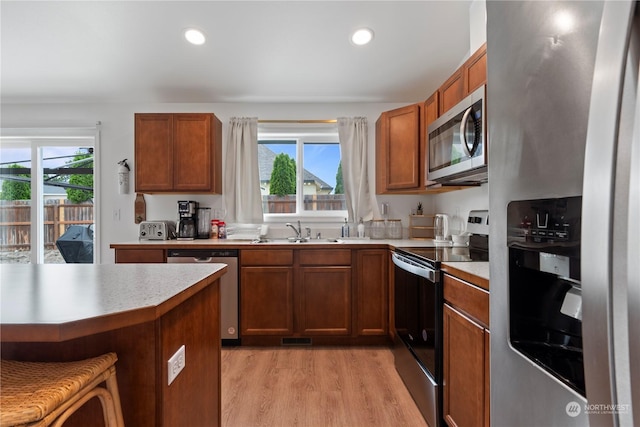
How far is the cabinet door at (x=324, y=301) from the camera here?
8.54ft

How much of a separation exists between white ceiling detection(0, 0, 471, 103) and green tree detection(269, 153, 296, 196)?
652 mm

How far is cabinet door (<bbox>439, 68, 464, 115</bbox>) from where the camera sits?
1.85m

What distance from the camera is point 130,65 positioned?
8.94 ft

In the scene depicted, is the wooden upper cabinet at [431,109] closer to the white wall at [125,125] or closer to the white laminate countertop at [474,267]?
the white wall at [125,125]

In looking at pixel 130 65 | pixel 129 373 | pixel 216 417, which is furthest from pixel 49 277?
pixel 130 65

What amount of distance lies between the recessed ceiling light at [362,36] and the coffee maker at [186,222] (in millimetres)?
2219

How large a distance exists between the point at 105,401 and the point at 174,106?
10.5ft

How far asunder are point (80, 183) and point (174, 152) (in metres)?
1.38

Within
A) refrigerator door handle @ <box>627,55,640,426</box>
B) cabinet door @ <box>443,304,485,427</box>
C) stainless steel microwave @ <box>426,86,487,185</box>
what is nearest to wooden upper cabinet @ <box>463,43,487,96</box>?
stainless steel microwave @ <box>426,86,487,185</box>

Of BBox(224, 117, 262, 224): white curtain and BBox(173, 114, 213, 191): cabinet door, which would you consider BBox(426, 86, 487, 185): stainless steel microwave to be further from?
BBox(173, 114, 213, 191): cabinet door

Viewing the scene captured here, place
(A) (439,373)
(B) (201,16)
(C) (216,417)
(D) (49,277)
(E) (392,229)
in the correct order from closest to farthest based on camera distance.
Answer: (D) (49,277)
(C) (216,417)
(A) (439,373)
(B) (201,16)
(E) (392,229)

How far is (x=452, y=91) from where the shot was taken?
1986 millimetres

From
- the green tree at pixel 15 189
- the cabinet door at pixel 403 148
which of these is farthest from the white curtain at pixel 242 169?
the green tree at pixel 15 189

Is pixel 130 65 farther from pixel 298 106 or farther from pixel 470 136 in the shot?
pixel 470 136
